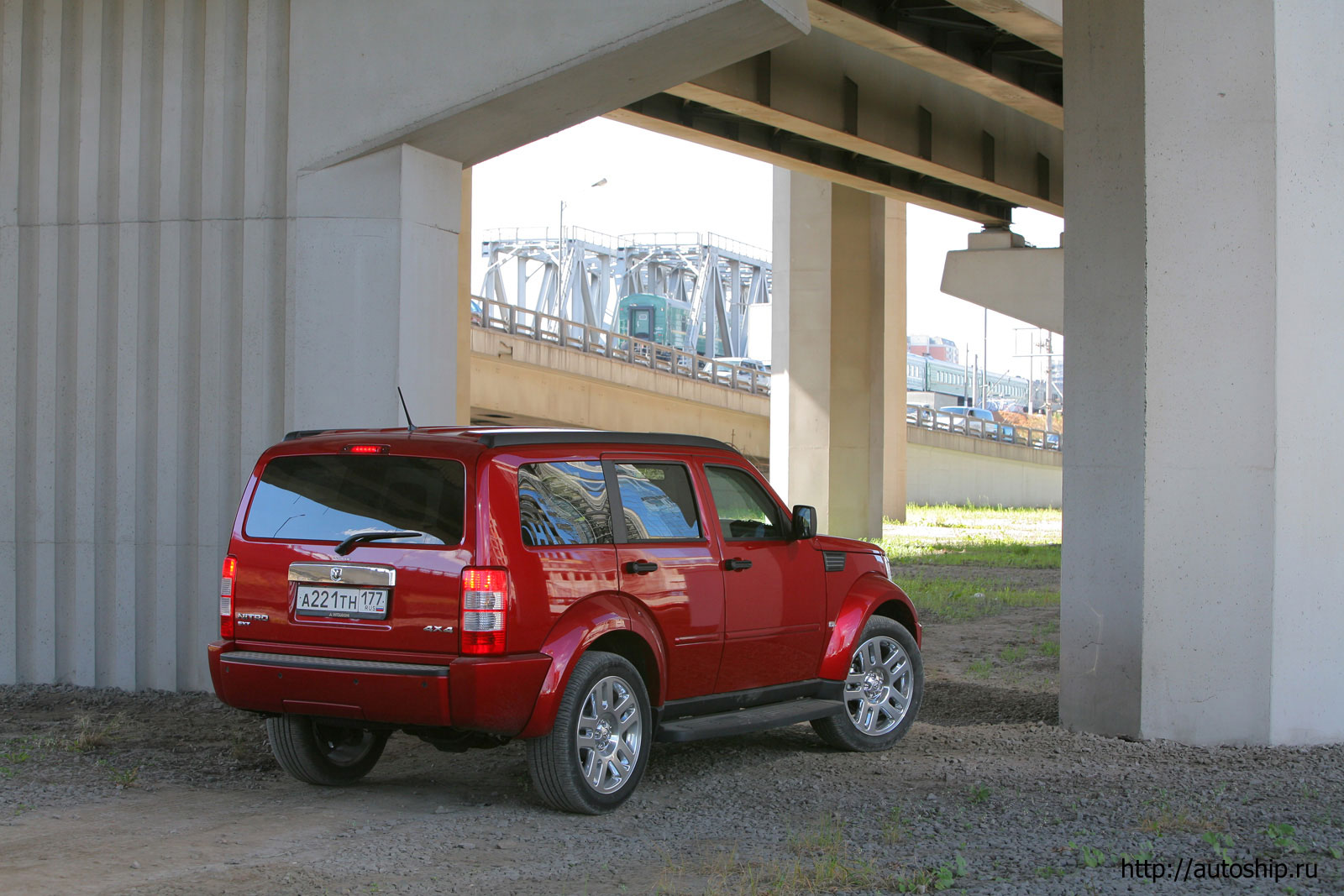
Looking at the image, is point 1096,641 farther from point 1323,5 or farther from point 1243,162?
point 1323,5

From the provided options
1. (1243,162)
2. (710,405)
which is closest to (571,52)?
(1243,162)

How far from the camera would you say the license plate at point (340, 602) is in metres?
5.93

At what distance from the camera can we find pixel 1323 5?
7988 mm

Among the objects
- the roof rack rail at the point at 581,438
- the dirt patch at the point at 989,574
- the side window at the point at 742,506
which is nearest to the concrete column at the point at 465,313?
the dirt patch at the point at 989,574

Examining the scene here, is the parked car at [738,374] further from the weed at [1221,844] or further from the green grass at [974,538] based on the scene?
the weed at [1221,844]

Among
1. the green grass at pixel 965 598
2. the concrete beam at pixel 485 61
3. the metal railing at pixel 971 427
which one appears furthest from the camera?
the metal railing at pixel 971 427

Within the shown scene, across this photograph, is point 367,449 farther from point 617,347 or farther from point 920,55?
point 617,347

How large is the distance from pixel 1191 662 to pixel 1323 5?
3.88 m

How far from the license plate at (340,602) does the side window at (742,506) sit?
1.89 metres

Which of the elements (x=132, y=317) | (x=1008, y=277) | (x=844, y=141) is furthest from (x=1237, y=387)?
(x=1008, y=277)

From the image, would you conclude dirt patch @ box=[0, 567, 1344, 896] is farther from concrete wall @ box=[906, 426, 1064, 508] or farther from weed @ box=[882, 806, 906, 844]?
concrete wall @ box=[906, 426, 1064, 508]

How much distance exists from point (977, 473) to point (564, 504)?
47.8m

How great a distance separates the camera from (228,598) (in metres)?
6.35

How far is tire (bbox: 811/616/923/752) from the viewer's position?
25.0 feet
